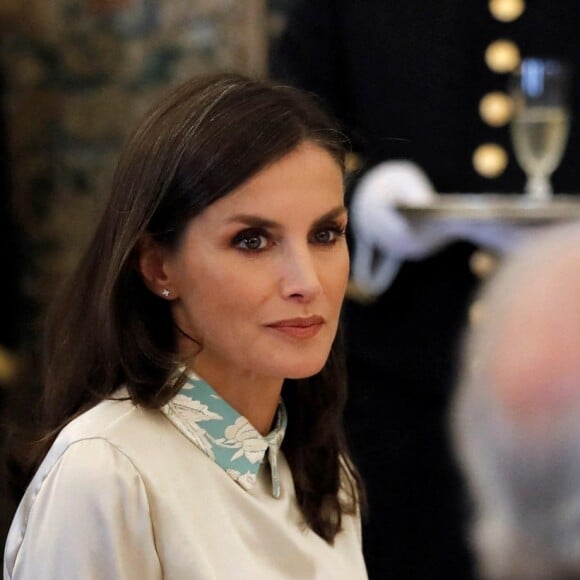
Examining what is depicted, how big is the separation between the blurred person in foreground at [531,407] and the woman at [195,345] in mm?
264

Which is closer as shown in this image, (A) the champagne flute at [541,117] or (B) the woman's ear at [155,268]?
(B) the woman's ear at [155,268]

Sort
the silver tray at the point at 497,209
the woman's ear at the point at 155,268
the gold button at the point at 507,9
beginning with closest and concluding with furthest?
the woman's ear at the point at 155,268
the silver tray at the point at 497,209
the gold button at the point at 507,9

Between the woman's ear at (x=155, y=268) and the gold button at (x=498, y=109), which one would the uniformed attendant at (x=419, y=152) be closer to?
the gold button at (x=498, y=109)

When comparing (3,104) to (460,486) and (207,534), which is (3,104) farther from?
(207,534)

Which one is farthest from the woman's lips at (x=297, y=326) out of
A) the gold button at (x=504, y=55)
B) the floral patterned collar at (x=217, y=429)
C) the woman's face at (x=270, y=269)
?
the gold button at (x=504, y=55)

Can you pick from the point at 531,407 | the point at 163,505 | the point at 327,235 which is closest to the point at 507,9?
the point at 531,407

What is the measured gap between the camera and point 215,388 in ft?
3.10

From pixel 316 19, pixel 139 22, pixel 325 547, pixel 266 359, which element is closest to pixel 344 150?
pixel 266 359

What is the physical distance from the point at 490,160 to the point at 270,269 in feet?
3.08

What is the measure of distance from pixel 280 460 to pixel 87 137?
1.98 m

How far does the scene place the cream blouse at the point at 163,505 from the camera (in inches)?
31.8

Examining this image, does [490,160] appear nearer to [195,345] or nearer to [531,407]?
[531,407]

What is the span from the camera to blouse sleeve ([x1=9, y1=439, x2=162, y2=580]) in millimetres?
802

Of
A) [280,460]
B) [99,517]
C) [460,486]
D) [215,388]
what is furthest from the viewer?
[460,486]
